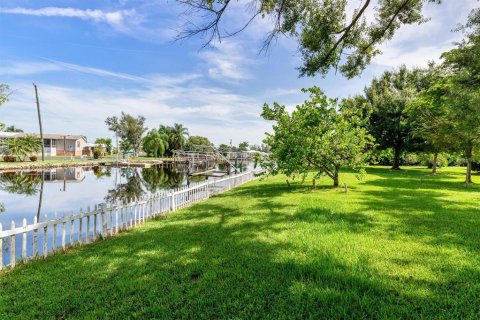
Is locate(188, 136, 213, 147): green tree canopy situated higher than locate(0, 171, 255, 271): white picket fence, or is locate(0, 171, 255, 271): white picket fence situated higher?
locate(188, 136, 213, 147): green tree canopy

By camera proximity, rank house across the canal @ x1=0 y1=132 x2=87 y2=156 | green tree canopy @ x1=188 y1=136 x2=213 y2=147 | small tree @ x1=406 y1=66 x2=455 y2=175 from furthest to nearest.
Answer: green tree canopy @ x1=188 y1=136 x2=213 y2=147 < house across the canal @ x1=0 y1=132 x2=87 y2=156 < small tree @ x1=406 y1=66 x2=455 y2=175

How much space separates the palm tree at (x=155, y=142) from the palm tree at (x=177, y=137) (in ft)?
13.0

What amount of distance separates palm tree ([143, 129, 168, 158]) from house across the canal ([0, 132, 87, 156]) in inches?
566

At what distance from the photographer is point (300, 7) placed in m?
6.92

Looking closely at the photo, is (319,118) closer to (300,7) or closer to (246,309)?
(300,7)

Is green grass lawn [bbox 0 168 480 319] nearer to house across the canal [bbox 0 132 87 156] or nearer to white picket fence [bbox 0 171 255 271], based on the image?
white picket fence [bbox 0 171 255 271]

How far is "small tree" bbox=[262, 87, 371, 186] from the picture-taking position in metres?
14.7

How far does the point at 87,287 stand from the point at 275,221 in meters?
5.13

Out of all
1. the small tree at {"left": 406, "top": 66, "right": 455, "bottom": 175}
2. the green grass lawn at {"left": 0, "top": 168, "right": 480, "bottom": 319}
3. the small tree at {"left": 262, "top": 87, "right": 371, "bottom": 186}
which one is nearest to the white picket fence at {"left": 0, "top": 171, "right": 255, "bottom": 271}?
the green grass lawn at {"left": 0, "top": 168, "right": 480, "bottom": 319}

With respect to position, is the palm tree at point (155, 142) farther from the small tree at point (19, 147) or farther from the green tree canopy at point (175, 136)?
the small tree at point (19, 147)

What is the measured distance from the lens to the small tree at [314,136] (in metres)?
14.7

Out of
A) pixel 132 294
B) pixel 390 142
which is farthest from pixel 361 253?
pixel 390 142

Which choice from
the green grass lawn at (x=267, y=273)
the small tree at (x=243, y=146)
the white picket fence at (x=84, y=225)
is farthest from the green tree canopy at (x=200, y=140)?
the green grass lawn at (x=267, y=273)

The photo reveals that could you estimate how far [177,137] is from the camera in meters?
75.4
